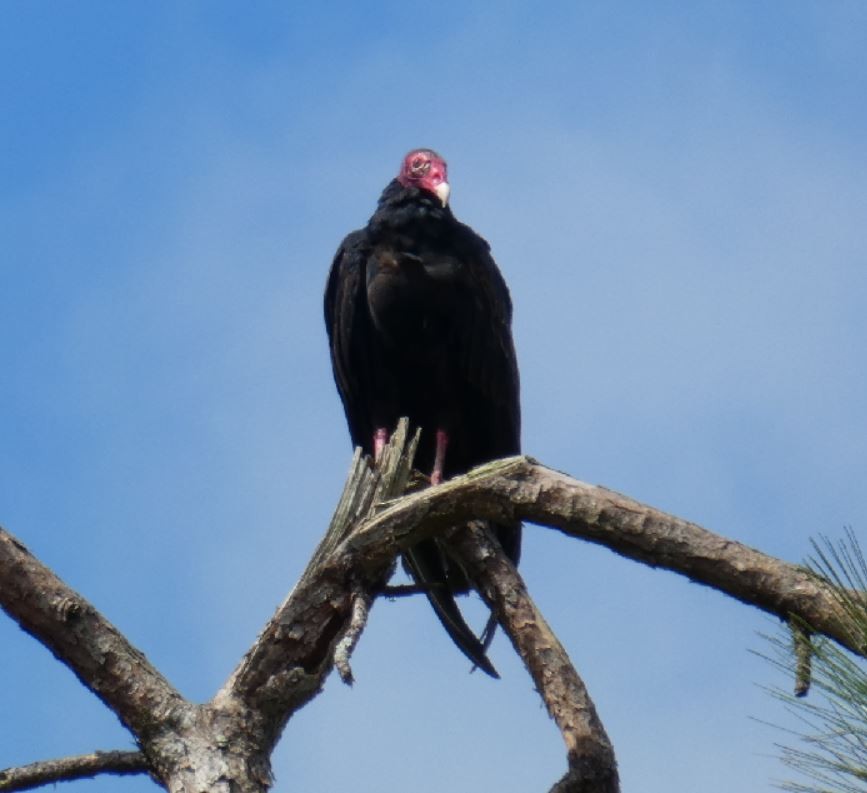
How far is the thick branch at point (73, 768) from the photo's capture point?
3189 millimetres

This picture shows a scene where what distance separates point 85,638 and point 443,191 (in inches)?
106

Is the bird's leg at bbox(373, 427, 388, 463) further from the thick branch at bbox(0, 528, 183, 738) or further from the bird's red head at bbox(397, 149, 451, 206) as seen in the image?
the thick branch at bbox(0, 528, 183, 738)

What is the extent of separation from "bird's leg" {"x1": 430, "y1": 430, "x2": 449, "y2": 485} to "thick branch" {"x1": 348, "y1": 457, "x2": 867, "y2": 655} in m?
1.39

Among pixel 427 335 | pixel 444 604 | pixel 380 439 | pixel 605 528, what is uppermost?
pixel 427 335

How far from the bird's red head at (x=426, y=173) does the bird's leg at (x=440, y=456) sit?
0.82 metres

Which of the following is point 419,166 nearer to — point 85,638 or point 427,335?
point 427,335

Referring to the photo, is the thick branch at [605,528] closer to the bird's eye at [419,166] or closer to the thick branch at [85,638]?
the thick branch at [85,638]

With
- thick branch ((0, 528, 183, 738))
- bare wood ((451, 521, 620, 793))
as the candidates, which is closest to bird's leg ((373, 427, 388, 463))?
bare wood ((451, 521, 620, 793))

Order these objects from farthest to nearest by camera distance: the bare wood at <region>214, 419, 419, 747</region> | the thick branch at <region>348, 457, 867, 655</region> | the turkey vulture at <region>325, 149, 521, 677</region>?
the turkey vulture at <region>325, 149, 521, 677</region> < the bare wood at <region>214, 419, 419, 747</region> < the thick branch at <region>348, 457, 867, 655</region>

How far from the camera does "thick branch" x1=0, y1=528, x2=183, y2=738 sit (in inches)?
124

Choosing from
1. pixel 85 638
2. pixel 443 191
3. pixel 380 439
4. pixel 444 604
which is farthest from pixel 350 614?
pixel 443 191

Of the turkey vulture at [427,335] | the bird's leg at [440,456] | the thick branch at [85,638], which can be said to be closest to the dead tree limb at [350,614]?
the thick branch at [85,638]

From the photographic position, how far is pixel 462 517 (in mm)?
3506

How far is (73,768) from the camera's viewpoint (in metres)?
3.21
